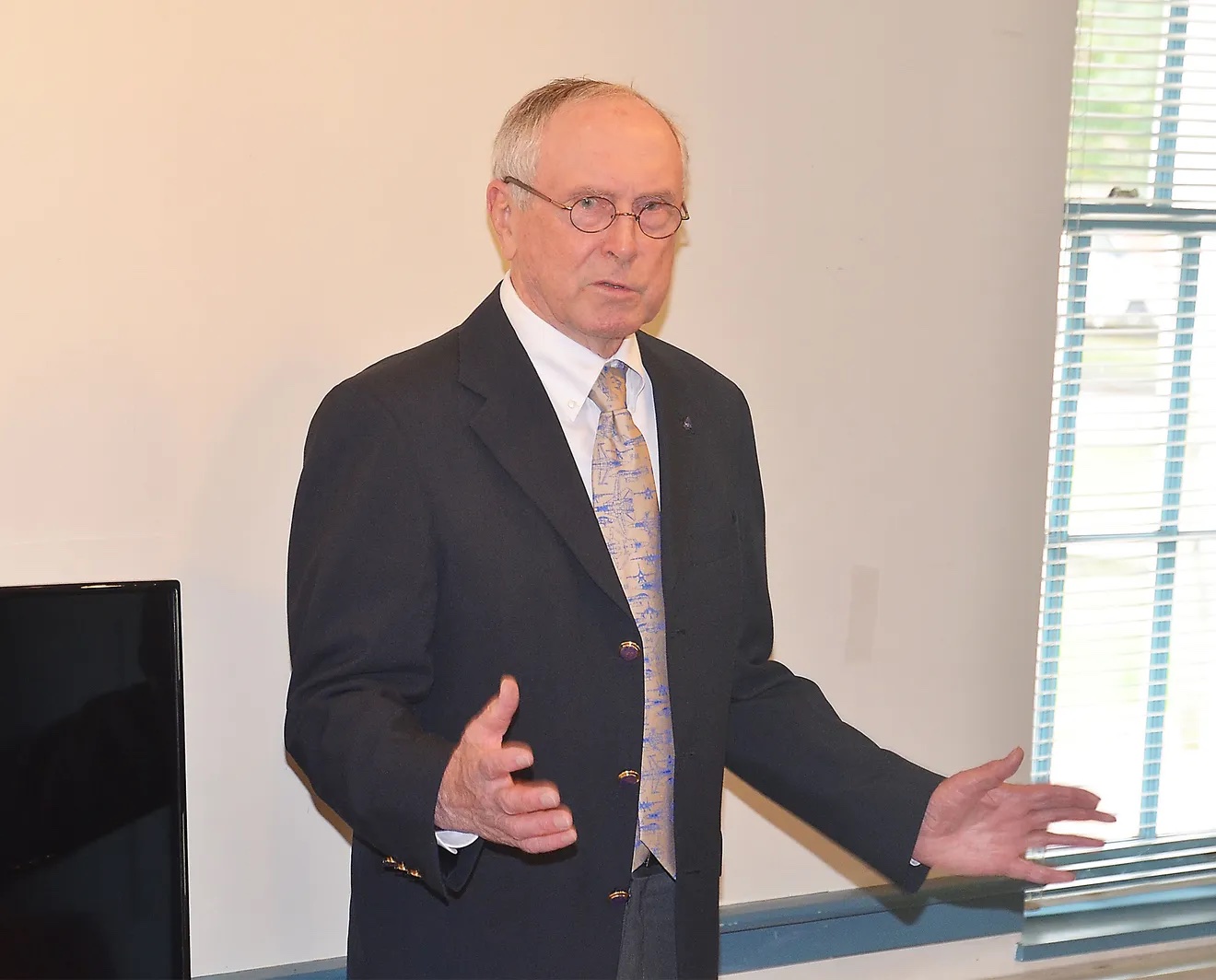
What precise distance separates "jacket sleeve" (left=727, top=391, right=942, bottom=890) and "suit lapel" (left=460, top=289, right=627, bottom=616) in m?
0.32

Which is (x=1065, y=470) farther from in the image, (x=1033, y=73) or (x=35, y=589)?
(x=35, y=589)

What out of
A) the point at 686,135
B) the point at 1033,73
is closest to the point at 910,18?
the point at 1033,73

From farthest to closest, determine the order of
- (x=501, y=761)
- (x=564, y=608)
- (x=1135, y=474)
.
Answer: (x=1135, y=474)
(x=564, y=608)
(x=501, y=761)

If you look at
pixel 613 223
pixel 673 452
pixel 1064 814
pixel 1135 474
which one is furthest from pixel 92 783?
pixel 1135 474

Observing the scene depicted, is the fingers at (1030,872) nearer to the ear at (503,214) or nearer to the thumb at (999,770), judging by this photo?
the thumb at (999,770)

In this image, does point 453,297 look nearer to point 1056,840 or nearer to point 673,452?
point 673,452

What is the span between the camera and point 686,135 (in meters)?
2.18

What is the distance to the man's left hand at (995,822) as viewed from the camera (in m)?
1.62

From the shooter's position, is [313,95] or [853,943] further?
[853,943]

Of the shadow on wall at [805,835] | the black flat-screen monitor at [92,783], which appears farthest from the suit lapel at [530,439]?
the shadow on wall at [805,835]

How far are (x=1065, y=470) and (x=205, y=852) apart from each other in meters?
1.77

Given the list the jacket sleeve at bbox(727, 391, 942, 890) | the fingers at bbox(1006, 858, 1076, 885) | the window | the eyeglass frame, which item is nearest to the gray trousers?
the jacket sleeve at bbox(727, 391, 942, 890)

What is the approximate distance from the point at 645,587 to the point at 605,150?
563mm

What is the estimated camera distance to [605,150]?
5.21ft
